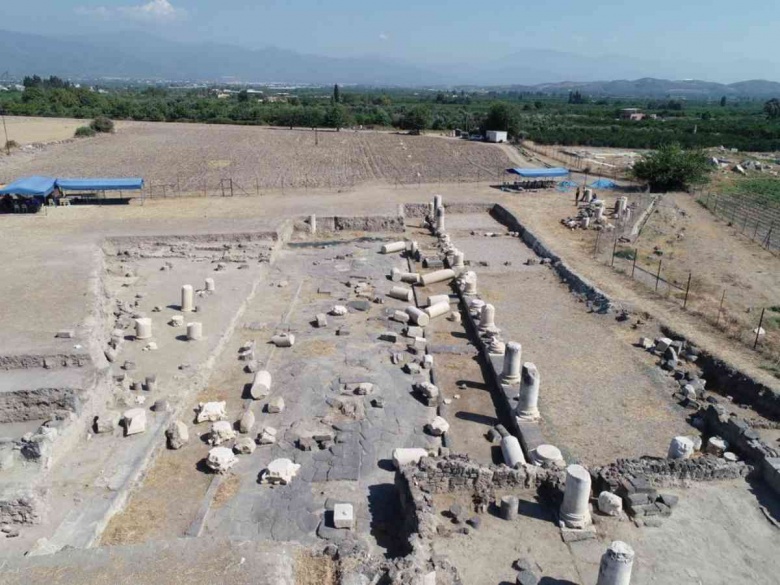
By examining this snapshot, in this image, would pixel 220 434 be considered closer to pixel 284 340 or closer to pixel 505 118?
pixel 284 340

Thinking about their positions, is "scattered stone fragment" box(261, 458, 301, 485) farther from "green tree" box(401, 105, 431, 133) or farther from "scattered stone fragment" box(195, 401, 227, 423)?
"green tree" box(401, 105, 431, 133)

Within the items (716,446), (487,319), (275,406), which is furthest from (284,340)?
(716,446)

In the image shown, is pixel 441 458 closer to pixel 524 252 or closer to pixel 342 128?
pixel 524 252

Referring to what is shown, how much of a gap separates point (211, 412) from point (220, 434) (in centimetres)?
90

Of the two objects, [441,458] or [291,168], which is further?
[291,168]

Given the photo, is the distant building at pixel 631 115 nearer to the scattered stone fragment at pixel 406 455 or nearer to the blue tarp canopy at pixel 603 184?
the blue tarp canopy at pixel 603 184

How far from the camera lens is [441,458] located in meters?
9.34

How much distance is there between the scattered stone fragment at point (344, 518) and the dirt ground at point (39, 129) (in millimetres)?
51510

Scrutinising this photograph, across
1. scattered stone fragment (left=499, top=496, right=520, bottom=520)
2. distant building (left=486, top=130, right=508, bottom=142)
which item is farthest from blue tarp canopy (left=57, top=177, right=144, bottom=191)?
distant building (left=486, top=130, right=508, bottom=142)

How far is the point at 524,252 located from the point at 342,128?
5411cm

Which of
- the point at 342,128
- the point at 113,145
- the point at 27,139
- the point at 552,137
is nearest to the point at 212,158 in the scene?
the point at 113,145

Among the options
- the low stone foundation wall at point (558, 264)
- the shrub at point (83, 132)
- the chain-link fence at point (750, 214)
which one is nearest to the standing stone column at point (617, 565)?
the low stone foundation wall at point (558, 264)

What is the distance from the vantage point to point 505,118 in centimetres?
5869

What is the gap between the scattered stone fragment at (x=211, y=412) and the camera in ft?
38.7
